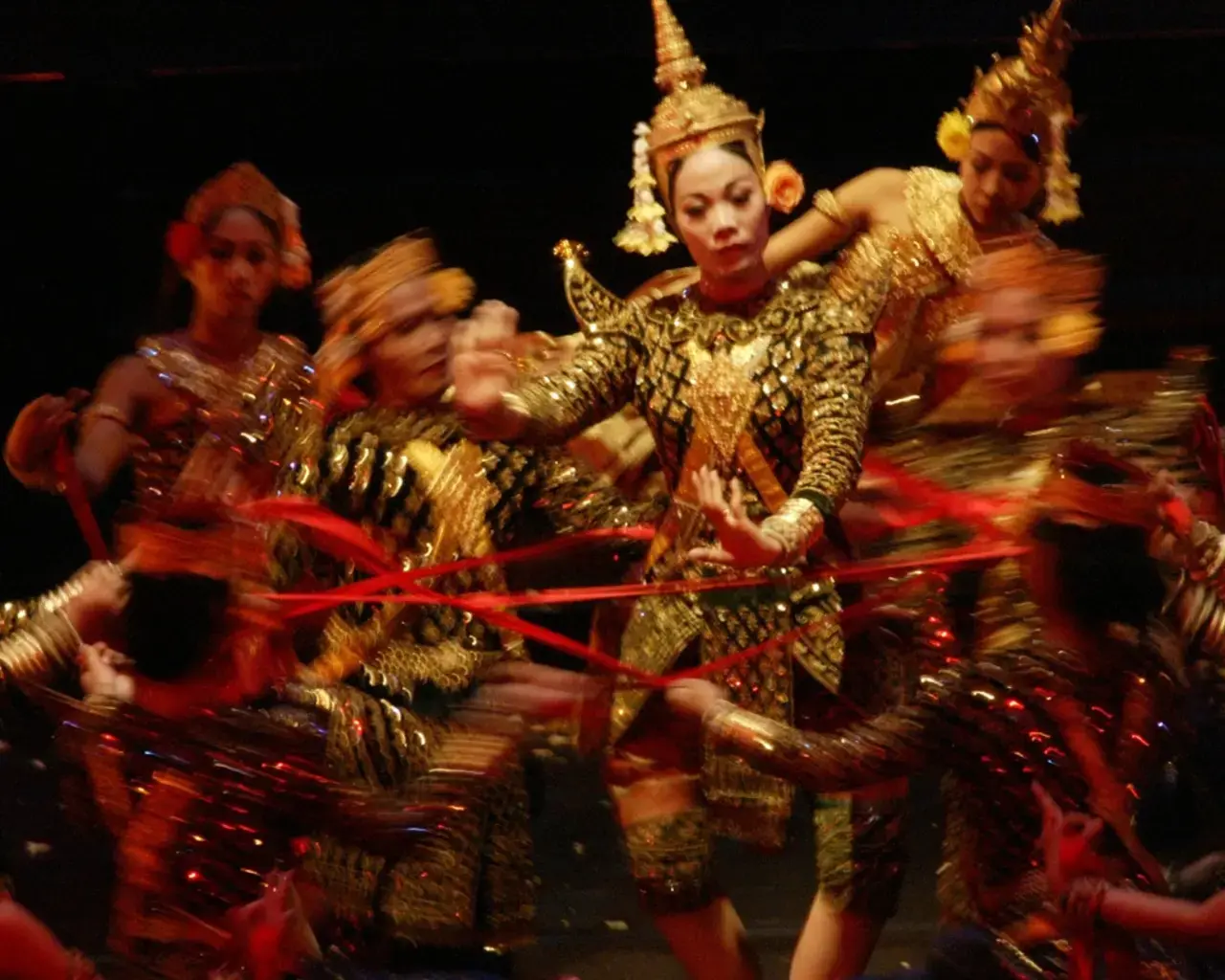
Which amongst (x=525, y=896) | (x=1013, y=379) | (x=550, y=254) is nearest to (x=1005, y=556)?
(x=1013, y=379)

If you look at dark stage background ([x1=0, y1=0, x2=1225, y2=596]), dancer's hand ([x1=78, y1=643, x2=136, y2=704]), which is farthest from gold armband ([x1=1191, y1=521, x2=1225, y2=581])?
dancer's hand ([x1=78, y1=643, x2=136, y2=704])

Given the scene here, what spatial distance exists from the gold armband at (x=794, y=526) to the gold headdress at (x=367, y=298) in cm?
54

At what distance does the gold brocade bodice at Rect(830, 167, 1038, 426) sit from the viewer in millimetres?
2480

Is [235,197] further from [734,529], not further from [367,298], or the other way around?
[734,529]

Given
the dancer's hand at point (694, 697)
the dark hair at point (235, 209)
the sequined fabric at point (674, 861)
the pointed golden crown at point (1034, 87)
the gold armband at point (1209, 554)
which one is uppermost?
the pointed golden crown at point (1034, 87)

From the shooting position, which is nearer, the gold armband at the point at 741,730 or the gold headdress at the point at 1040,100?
the gold armband at the point at 741,730

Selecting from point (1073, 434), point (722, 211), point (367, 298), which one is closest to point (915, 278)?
point (722, 211)

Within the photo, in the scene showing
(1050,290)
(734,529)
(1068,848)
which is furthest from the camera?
(1050,290)

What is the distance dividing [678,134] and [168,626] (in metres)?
0.89

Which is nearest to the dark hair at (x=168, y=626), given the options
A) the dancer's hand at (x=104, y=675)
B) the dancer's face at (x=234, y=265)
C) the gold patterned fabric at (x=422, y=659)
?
the dancer's hand at (x=104, y=675)

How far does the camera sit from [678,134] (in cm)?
229

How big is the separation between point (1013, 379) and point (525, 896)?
91 centimetres

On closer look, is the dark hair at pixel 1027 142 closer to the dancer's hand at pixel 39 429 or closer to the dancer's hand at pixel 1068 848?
the dancer's hand at pixel 1068 848

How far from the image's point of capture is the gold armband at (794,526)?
79.9 inches
